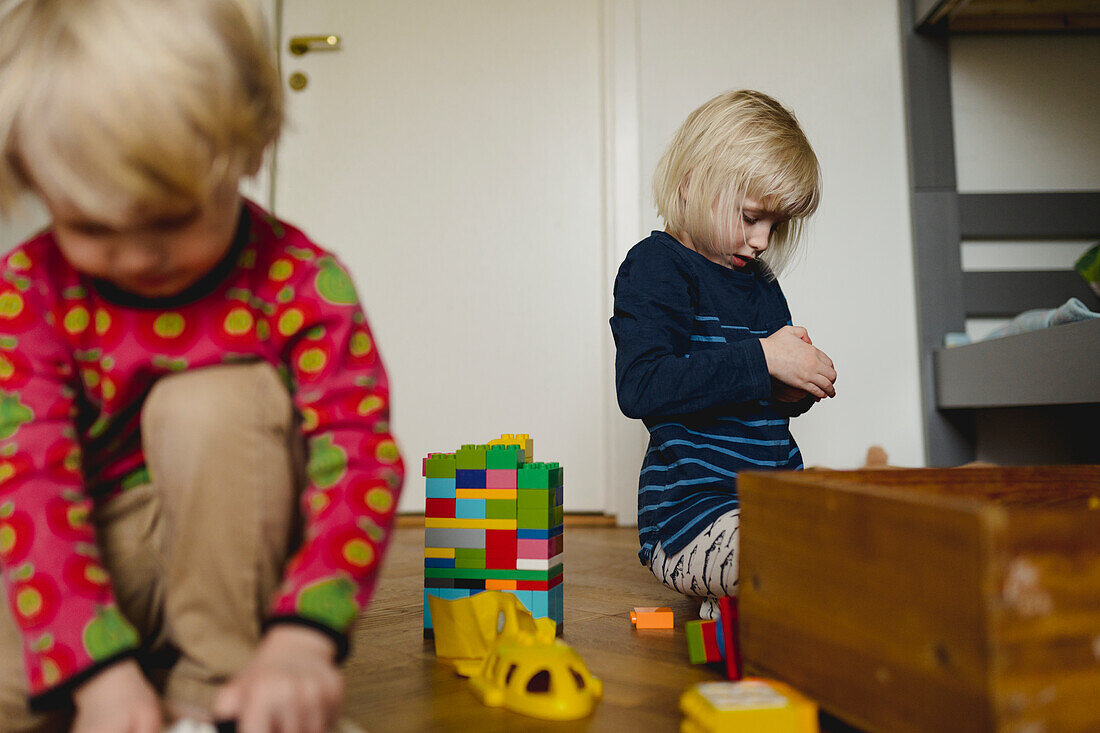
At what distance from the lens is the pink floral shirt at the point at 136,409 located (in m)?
0.40

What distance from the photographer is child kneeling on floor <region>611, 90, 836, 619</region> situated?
2.77ft

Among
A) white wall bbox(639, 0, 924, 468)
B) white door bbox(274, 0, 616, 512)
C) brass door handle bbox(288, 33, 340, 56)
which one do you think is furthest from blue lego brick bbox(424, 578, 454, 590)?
brass door handle bbox(288, 33, 340, 56)

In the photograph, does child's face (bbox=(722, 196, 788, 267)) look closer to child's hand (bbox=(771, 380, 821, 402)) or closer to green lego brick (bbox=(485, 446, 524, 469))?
child's hand (bbox=(771, 380, 821, 402))

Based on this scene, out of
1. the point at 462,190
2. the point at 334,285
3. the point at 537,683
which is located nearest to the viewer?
the point at 334,285

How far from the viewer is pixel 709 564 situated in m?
0.80

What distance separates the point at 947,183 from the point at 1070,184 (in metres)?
0.26

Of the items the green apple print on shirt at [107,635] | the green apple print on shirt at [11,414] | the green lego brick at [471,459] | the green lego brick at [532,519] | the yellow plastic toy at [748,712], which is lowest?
the yellow plastic toy at [748,712]

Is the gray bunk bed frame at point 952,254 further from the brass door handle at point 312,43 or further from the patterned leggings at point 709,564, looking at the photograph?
the brass door handle at point 312,43

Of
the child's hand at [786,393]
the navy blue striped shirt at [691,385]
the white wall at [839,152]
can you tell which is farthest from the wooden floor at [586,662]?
the white wall at [839,152]

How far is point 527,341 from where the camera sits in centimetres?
176

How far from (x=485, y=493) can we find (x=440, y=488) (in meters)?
0.05

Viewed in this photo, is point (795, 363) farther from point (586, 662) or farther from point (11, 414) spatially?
point (11, 414)

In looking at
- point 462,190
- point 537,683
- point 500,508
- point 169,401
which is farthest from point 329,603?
point 462,190

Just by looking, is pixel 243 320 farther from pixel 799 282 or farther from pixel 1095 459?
pixel 1095 459
